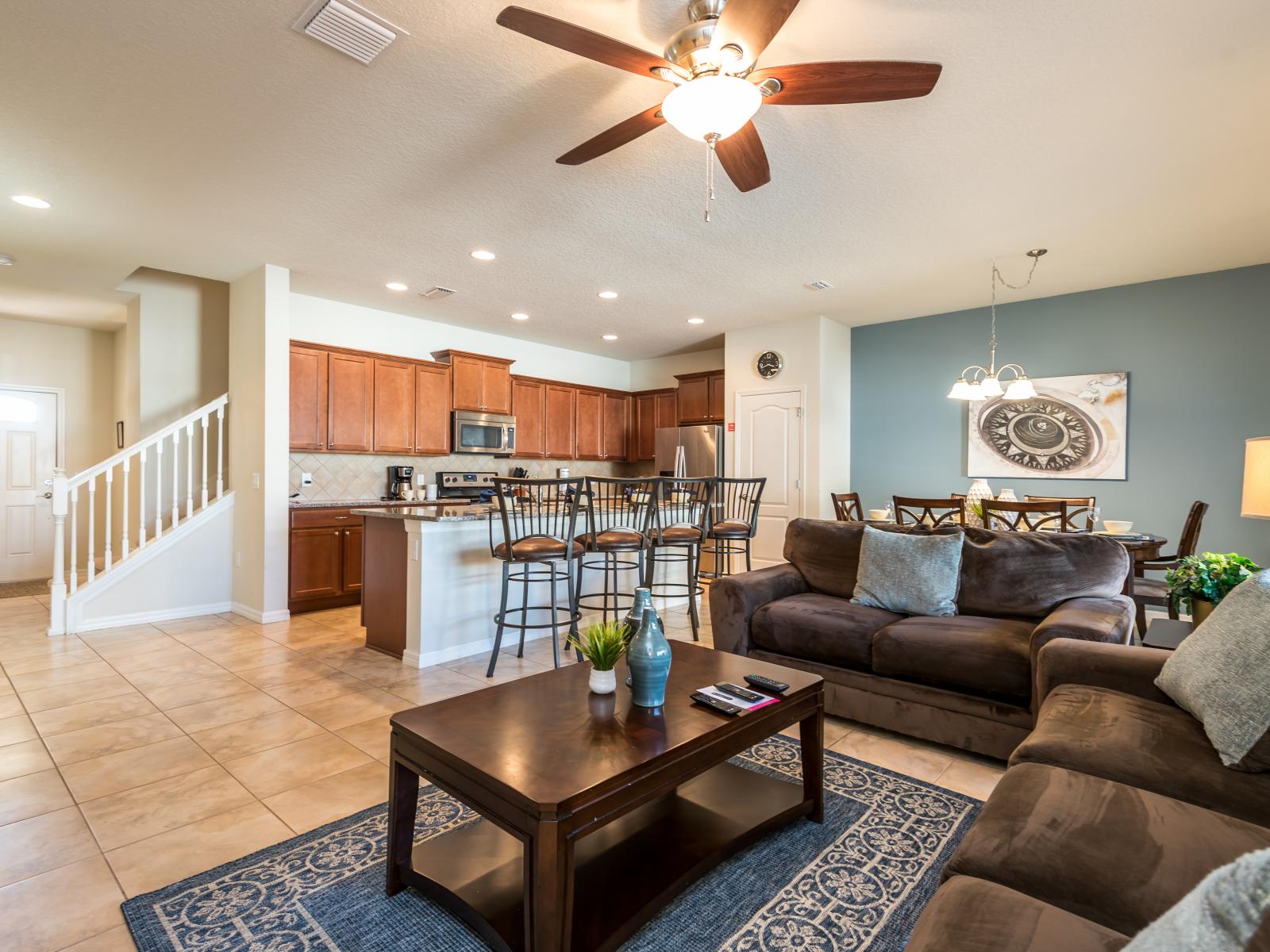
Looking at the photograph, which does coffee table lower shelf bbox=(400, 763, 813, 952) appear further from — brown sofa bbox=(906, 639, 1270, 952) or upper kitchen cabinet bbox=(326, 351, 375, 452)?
upper kitchen cabinet bbox=(326, 351, 375, 452)

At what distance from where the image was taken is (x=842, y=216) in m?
3.94

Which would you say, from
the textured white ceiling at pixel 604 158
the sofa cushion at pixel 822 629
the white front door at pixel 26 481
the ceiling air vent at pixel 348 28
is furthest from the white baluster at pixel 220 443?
the sofa cushion at pixel 822 629

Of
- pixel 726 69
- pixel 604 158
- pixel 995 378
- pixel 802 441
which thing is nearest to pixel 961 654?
pixel 726 69

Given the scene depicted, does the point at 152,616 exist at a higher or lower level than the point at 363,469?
lower

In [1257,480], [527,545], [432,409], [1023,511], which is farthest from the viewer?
[432,409]

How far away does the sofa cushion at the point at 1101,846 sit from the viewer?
1085mm

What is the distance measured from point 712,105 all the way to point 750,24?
231 millimetres

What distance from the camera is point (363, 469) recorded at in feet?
20.3

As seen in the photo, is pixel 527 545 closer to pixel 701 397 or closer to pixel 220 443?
pixel 220 443

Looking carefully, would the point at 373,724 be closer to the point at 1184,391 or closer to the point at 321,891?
the point at 321,891

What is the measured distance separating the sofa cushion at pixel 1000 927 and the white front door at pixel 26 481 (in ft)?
29.3

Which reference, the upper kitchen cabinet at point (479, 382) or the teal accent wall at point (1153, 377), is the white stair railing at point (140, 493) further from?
the teal accent wall at point (1153, 377)

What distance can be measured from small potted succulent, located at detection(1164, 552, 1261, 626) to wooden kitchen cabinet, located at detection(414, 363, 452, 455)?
574 cm

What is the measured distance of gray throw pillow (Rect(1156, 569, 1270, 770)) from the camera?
1.51 metres
